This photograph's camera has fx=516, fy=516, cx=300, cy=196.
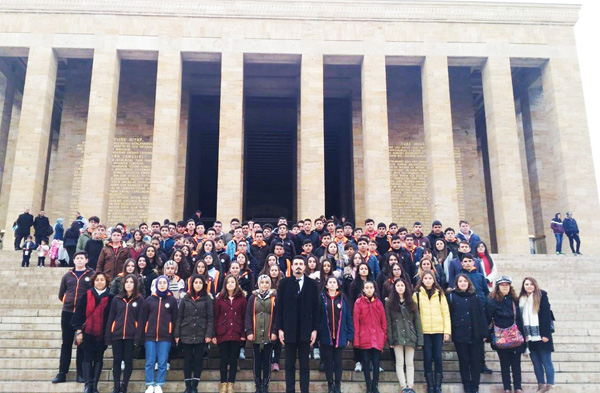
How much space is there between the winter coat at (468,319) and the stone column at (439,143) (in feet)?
39.0

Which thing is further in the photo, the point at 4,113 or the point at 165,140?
the point at 4,113

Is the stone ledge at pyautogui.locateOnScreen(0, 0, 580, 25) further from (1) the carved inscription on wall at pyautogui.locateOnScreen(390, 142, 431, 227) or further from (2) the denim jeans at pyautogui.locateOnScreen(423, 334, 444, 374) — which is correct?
(2) the denim jeans at pyautogui.locateOnScreen(423, 334, 444, 374)

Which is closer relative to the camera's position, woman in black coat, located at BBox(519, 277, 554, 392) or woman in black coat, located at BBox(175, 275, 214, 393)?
woman in black coat, located at BBox(175, 275, 214, 393)

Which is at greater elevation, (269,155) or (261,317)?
(269,155)

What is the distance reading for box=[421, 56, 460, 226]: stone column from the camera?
63.1 feet

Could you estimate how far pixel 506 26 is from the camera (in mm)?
20984

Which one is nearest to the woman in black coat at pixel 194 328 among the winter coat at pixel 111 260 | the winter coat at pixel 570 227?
the winter coat at pixel 111 260

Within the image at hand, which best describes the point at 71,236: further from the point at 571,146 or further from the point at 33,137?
the point at 571,146

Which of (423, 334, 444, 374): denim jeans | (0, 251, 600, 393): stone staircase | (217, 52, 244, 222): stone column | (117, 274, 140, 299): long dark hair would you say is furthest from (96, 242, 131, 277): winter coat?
(217, 52, 244, 222): stone column

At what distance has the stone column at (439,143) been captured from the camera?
19219 millimetres

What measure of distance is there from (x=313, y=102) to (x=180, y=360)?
45.1ft

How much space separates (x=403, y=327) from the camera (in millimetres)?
7359

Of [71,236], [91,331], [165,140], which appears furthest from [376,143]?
[91,331]

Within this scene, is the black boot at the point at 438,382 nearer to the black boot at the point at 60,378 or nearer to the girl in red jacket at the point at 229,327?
the girl in red jacket at the point at 229,327
